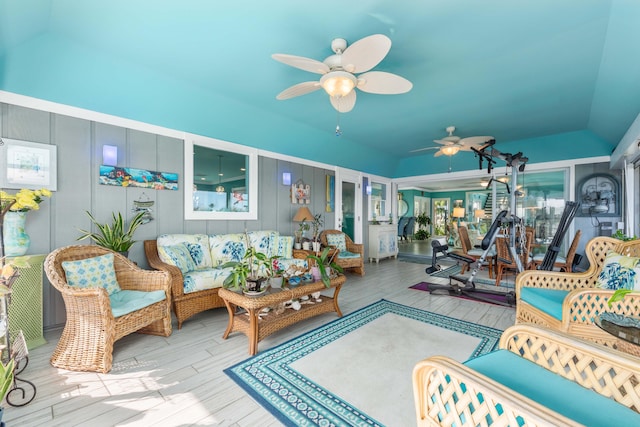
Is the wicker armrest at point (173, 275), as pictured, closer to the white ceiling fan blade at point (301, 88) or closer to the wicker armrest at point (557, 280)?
the white ceiling fan blade at point (301, 88)

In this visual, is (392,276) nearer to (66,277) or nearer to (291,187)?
(291,187)

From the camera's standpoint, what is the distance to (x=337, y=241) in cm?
537

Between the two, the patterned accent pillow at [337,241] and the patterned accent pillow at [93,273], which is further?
the patterned accent pillow at [337,241]

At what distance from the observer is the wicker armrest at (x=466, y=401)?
2.35ft

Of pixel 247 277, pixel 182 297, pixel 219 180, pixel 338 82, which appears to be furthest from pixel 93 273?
pixel 338 82

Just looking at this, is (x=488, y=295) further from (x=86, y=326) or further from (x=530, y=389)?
(x=86, y=326)

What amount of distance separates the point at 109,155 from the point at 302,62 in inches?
99.8

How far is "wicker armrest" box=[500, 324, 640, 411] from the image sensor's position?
961 millimetres

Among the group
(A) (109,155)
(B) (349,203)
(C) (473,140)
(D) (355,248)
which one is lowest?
(D) (355,248)

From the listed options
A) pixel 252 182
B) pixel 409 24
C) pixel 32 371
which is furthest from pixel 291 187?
pixel 32 371

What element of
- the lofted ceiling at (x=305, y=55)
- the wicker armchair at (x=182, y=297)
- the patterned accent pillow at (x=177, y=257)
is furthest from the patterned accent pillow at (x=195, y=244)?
the lofted ceiling at (x=305, y=55)

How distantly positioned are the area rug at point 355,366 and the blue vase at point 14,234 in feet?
6.88

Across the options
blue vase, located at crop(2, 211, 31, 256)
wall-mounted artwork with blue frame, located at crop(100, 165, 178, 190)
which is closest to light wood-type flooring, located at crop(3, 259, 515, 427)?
blue vase, located at crop(2, 211, 31, 256)

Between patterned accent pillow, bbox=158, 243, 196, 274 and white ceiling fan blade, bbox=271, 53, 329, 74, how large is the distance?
7.86 feet
